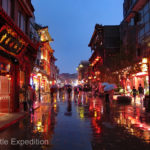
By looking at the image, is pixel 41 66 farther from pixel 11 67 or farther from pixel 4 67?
pixel 4 67

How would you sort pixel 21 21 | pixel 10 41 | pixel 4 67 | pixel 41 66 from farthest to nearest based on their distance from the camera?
1. pixel 41 66
2. pixel 21 21
3. pixel 4 67
4. pixel 10 41

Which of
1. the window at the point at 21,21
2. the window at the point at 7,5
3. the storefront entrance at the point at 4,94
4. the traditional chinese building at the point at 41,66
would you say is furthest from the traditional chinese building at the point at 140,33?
the storefront entrance at the point at 4,94

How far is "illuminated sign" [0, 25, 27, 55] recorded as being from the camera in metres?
11.6

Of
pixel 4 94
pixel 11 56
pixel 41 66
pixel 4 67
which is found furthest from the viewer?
pixel 41 66

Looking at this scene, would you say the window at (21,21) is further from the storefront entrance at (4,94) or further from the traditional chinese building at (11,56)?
the storefront entrance at (4,94)

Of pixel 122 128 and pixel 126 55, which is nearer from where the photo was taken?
pixel 122 128

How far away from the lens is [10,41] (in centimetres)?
1288

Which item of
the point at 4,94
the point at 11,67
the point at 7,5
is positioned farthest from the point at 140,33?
the point at 4,94

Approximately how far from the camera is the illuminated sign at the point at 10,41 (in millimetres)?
11629

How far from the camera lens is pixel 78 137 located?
25.5 ft

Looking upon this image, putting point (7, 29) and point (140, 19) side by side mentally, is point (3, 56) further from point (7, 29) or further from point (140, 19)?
point (140, 19)

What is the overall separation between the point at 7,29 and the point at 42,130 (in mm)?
6376

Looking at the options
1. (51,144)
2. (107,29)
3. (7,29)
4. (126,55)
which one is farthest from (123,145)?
(107,29)

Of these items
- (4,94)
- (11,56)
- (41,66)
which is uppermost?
(41,66)
